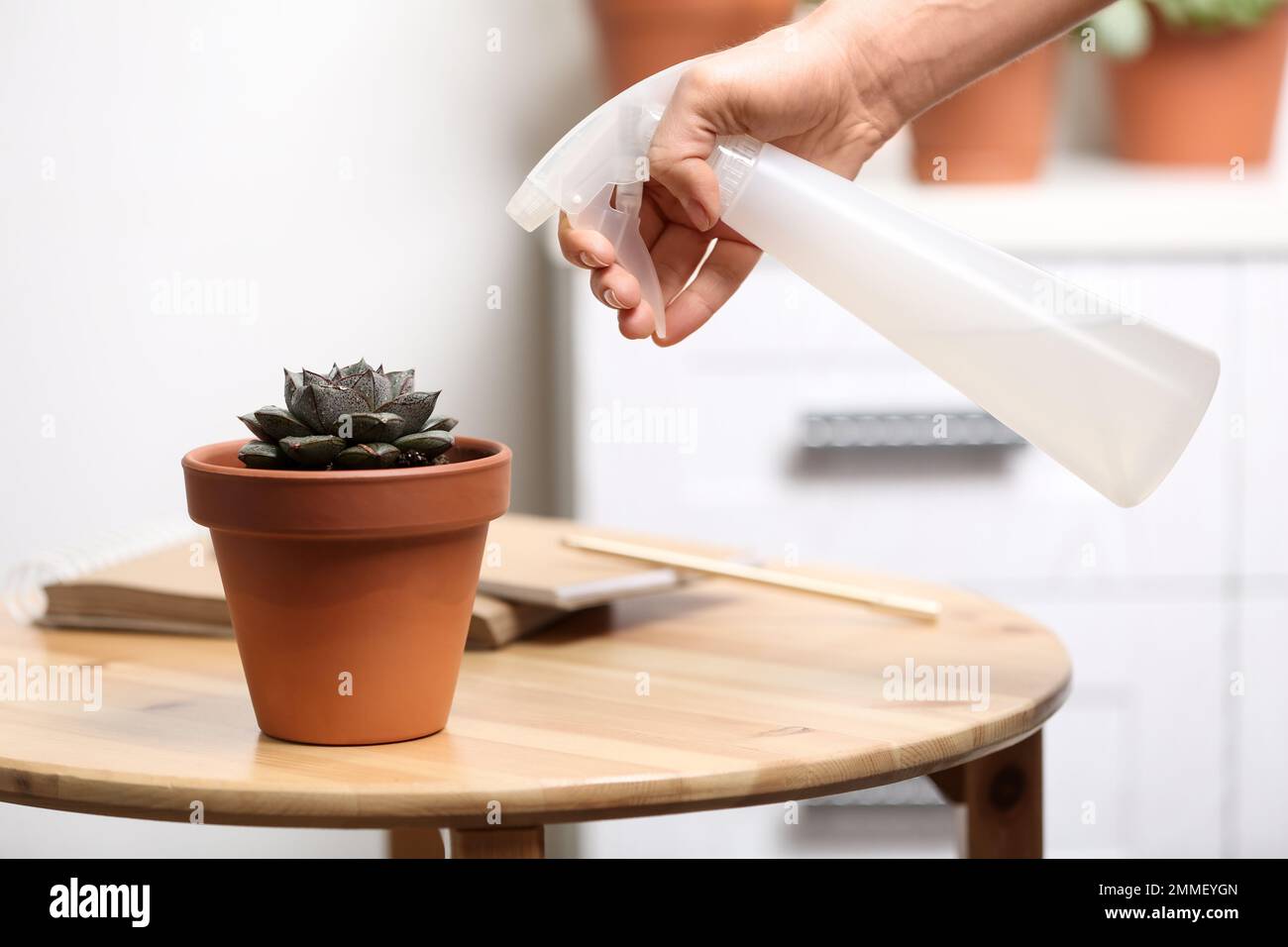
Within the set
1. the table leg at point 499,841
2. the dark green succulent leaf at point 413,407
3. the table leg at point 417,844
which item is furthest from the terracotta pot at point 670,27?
the table leg at point 499,841

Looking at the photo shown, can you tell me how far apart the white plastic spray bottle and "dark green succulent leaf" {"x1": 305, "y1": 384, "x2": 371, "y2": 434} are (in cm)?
15

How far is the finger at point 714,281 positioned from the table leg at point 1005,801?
0.34 metres

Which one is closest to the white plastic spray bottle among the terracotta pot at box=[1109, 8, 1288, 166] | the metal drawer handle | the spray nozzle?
the spray nozzle

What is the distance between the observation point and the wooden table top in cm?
58

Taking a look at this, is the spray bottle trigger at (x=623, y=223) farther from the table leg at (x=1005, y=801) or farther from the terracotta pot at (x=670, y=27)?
the terracotta pot at (x=670, y=27)

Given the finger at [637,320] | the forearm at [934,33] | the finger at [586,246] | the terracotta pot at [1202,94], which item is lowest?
the finger at [637,320]

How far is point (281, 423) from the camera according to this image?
63 cm

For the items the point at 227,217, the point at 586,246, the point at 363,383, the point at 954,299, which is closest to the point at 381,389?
the point at 363,383

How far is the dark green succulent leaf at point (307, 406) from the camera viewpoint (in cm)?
62

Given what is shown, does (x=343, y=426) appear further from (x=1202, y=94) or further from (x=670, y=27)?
(x=1202, y=94)

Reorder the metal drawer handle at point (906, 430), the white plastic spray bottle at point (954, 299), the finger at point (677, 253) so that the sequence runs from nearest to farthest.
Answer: the white plastic spray bottle at point (954, 299), the finger at point (677, 253), the metal drawer handle at point (906, 430)

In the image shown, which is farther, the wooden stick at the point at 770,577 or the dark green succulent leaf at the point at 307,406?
the wooden stick at the point at 770,577

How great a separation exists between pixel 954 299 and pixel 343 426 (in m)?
0.31
